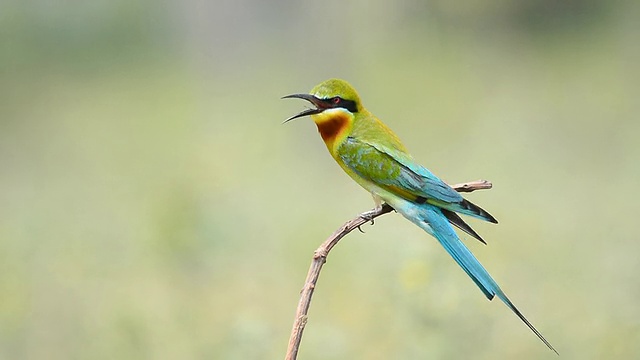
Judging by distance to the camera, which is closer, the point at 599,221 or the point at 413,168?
the point at 413,168

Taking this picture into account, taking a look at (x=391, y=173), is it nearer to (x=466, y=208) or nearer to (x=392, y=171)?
(x=392, y=171)

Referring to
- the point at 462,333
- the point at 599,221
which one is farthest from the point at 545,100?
the point at 462,333

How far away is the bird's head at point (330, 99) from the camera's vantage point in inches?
68.4

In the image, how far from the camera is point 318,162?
656 centimetres

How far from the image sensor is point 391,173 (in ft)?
6.37

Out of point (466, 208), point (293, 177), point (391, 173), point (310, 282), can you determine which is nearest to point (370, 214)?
point (391, 173)

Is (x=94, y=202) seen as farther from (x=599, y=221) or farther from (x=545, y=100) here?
(x=545, y=100)

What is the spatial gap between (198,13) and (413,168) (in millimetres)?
6254

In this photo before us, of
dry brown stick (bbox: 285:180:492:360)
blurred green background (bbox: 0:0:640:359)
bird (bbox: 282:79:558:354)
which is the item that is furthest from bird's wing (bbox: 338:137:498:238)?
blurred green background (bbox: 0:0:640:359)

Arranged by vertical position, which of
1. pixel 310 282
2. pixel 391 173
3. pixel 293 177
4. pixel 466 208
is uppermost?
pixel 293 177

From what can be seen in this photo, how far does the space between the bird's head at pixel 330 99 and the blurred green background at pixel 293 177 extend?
2.85 ft

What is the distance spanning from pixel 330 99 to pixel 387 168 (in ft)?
0.84

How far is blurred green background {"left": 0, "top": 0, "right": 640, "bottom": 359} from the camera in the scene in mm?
2951

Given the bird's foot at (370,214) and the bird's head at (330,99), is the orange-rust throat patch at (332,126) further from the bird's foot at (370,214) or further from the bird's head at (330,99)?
the bird's foot at (370,214)
